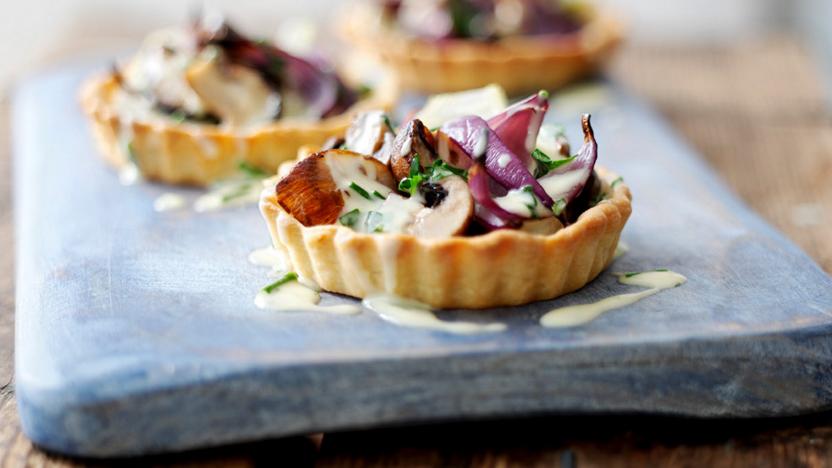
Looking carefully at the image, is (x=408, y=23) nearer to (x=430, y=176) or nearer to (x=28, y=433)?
(x=430, y=176)

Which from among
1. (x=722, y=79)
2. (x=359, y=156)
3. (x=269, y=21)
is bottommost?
(x=269, y=21)

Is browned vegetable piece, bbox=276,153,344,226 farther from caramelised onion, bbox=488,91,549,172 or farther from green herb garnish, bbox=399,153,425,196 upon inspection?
caramelised onion, bbox=488,91,549,172

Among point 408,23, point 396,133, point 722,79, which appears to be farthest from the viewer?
point 722,79

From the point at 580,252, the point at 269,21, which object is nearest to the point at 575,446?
the point at 580,252

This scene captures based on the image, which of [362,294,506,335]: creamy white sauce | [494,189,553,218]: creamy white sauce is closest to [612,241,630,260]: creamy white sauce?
[494,189,553,218]: creamy white sauce

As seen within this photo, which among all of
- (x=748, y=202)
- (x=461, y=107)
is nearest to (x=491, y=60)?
(x=748, y=202)

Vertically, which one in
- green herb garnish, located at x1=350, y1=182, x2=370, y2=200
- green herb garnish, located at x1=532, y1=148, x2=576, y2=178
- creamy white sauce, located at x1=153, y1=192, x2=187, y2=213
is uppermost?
green herb garnish, located at x1=532, y1=148, x2=576, y2=178

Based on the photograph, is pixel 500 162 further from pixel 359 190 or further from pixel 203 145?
pixel 203 145
